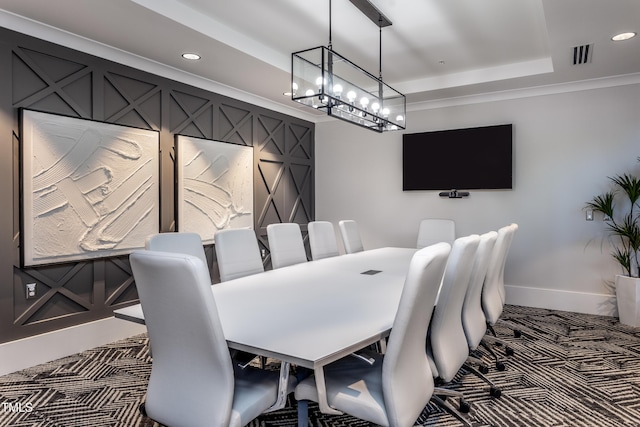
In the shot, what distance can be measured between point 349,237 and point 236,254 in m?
1.68

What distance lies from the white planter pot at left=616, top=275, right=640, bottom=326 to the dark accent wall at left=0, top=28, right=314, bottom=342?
426 centimetres

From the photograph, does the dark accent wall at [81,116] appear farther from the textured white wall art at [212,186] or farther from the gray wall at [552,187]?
the gray wall at [552,187]

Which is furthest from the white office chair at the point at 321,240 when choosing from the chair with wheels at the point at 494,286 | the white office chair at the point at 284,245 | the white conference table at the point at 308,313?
the chair with wheels at the point at 494,286

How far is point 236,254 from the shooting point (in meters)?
3.11

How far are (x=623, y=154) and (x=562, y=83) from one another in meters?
1.01

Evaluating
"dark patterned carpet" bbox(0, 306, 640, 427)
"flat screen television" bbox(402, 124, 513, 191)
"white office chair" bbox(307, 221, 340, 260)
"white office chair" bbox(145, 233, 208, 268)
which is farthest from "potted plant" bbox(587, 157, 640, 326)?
"white office chair" bbox(145, 233, 208, 268)

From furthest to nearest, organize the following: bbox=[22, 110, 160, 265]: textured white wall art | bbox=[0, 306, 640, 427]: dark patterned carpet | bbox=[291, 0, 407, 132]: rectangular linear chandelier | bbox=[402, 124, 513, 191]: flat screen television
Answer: bbox=[402, 124, 513, 191]: flat screen television, bbox=[22, 110, 160, 265]: textured white wall art, bbox=[291, 0, 407, 132]: rectangular linear chandelier, bbox=[0, 306, 640, 427]: dark patterned carpet

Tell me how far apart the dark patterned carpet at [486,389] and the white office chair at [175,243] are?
36.8 inches

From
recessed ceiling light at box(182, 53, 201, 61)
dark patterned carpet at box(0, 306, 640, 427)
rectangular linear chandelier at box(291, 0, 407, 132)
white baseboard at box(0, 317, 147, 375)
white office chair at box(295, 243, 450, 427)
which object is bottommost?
dark patterned carpet at box(0, 306, 640, 427)

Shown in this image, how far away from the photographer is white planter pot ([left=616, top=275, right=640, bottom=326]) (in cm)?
404

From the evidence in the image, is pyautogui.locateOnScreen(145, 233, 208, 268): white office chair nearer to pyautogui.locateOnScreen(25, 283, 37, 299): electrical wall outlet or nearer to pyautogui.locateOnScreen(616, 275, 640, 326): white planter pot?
pyautogui.locateOnScreen(25, 283, 37, 299): electrical wall outlet

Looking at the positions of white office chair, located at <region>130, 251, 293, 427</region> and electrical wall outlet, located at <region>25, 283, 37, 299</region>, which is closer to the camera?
white office chair, located at <region>130, 251, 293, 427</region>

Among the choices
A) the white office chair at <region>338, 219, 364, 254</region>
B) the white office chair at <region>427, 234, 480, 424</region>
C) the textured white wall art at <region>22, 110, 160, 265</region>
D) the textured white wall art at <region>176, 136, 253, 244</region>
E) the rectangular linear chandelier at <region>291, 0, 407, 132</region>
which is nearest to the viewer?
the white office chair at <region>427, 234, 480, 424</region>

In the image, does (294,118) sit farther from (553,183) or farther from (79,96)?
(553,183)
